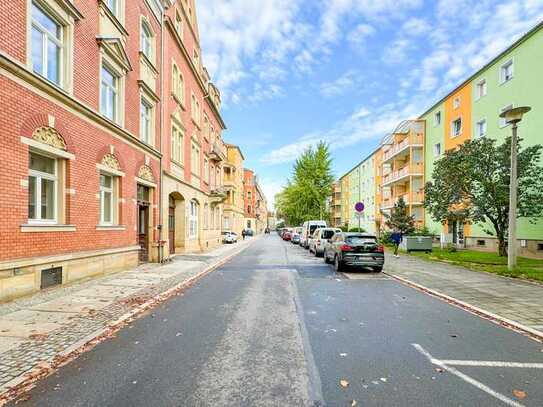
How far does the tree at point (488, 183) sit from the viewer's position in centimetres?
1617

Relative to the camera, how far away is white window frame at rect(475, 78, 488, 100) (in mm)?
24322

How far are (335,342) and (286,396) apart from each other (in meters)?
1.85

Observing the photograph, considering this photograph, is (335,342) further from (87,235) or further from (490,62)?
(490,62)

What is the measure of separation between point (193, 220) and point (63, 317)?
17.1m

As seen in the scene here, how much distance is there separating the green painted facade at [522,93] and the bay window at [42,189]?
75.7 feet

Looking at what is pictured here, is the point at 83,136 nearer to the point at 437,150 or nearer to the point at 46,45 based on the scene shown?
the point at 46,45

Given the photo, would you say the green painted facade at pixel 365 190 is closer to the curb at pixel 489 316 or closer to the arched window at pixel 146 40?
the arched window at pixel 146 40

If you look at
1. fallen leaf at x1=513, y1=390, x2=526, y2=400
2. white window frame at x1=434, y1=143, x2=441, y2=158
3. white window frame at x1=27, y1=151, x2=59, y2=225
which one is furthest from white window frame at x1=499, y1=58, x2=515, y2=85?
white window frame at x1=27, y1=151, x2=59, y2=225

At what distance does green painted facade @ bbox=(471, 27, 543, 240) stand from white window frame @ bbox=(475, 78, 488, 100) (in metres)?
0.22

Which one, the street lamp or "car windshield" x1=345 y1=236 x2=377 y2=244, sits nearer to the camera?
the street lamp

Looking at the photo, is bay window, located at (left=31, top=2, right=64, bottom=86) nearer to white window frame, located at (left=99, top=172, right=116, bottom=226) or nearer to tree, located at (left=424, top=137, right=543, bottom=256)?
white window frame, located at (left=99, top=172, right=116, bottom=226)

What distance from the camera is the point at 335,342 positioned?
511 centimetres

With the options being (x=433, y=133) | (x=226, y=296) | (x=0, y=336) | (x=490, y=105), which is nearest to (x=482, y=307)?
(x=226, y=296)

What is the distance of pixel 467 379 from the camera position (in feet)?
12.8
